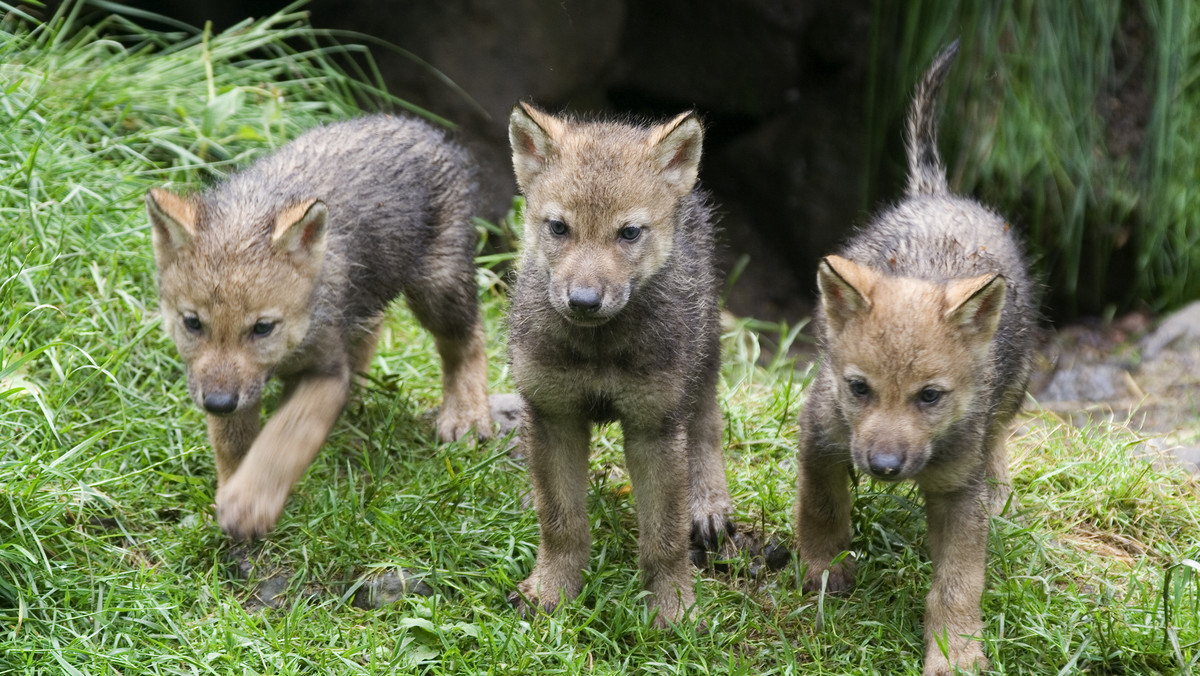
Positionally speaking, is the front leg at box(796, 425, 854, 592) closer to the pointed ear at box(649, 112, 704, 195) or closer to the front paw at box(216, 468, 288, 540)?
A: the pointed ear at box(649, 112, 704, 195)

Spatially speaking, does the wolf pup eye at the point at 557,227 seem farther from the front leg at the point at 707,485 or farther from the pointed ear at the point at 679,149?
the front leg at the point at 707,485

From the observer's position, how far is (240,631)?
4.45 meters

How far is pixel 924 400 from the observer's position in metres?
4.22

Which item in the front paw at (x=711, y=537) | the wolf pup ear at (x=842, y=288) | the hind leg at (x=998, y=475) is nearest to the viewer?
the wolf pup ear at (x=842, y=288)

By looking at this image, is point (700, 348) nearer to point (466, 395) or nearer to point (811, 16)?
point (466, 395)

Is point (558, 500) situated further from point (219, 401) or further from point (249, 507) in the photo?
point (219, 401)

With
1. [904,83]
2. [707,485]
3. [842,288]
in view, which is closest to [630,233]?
[842,288]

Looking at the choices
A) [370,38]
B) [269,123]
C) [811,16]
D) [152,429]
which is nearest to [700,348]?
[152,429]

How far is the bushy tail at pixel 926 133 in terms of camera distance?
548cm

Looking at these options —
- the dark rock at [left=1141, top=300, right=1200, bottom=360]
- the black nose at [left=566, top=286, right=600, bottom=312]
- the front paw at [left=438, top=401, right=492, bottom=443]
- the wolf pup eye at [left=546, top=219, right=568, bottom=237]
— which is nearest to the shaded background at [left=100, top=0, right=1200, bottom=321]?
the dark rock at [left=1141, top=300, right=1200, bottom=360]

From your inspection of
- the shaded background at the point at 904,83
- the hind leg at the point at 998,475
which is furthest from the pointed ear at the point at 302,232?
the shaded background at the point at 904,83

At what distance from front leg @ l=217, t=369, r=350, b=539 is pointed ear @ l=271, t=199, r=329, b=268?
19.2 inches

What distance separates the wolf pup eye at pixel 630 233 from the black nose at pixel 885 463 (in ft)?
3.70

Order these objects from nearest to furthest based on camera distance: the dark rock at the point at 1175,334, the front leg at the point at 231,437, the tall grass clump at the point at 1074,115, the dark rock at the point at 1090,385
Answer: the front leg at the point at 231,437 < the dark rock at the point at 1090,385 < the dark rock at the point at 1175,334 < the tall grass clump at the point at 1074,115
